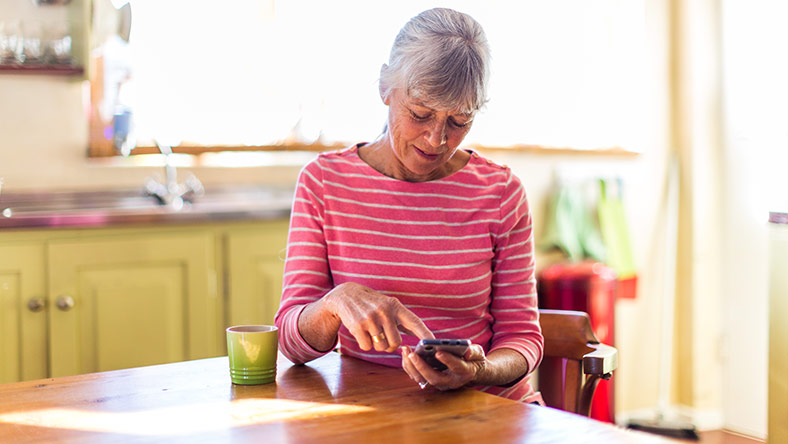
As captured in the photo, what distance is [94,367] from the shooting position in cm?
239

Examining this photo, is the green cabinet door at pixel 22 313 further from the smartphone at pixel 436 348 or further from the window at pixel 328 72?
the smartphone at pixel 436 348

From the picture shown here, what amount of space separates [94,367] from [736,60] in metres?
2.74

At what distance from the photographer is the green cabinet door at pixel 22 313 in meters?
2.28

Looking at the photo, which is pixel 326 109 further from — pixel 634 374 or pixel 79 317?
pixel 634 374

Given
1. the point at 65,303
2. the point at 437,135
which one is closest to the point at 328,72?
the point at 65,303

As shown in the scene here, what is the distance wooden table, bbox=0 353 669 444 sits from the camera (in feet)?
3.16

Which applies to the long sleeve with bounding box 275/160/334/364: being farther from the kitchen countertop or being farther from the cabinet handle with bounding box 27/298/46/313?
the cabinet handle with bounding box 27/298/46/313

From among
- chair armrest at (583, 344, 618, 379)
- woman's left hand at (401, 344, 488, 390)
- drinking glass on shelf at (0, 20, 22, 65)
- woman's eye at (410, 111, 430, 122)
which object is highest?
drinking glass on shelf at (0, 20, 22, 65)

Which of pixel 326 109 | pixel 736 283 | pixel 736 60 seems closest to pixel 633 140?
pixel 736 60

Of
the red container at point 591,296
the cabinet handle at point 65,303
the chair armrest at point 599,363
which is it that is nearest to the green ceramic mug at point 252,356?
the chair armrest at point 599,363

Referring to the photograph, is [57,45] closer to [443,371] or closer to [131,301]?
[131,301]

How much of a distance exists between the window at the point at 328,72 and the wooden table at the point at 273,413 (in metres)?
1.93

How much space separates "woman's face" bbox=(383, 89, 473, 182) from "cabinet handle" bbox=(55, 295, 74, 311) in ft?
4.08

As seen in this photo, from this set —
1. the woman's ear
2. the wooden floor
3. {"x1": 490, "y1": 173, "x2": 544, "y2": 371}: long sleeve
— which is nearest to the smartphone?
{"x1": 490, "y1": 173, "x2": 544, "y2": 371}: long sleeve
